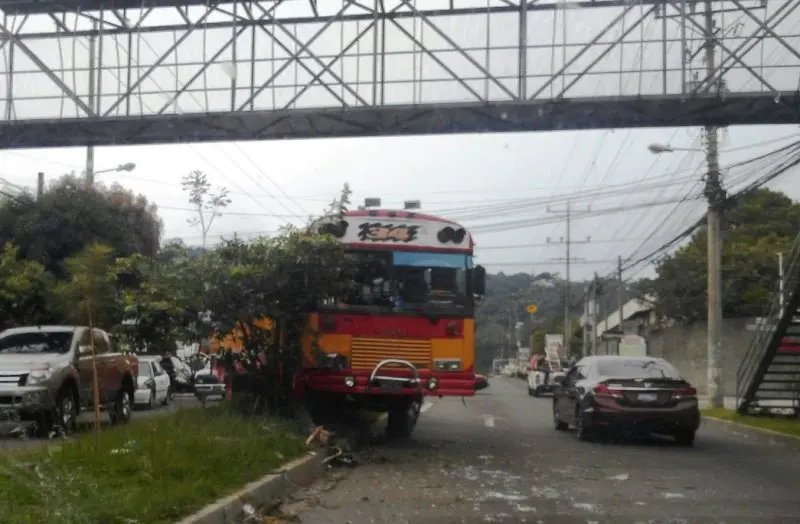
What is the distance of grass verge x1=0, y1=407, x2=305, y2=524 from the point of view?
746 centimetres

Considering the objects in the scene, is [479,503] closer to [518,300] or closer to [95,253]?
[95,253]

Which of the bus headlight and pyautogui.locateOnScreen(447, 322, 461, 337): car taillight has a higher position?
pyautogui.locateOnScreen(447, 322, 461, 337): car taillight

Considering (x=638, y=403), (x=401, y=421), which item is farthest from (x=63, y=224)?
(x=638, y=403)

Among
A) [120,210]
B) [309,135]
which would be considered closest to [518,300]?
[120,210]

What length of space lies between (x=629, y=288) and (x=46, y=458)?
195 feet

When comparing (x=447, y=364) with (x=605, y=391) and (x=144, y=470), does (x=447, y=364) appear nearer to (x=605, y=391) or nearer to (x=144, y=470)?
(x=605, y=391)

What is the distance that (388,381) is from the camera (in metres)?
15.2

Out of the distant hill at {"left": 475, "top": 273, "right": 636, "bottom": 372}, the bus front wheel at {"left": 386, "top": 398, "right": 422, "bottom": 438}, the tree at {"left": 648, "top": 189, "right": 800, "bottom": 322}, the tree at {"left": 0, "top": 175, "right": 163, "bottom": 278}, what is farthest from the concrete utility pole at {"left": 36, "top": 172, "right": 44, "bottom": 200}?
the distant hill at {"left": 475, "top": 273, "right": 636, "bottom": 372}

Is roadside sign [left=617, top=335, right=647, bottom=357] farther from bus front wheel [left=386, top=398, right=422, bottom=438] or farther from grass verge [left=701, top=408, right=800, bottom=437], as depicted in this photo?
bus front wheel [left=386, top=398, right=422, bottom=438]

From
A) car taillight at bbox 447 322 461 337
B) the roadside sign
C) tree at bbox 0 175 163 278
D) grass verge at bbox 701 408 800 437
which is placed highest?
tree at bbox 0 175 163 278

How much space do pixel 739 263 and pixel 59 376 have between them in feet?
129

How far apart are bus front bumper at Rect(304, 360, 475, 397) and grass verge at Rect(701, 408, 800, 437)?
789 centimetres

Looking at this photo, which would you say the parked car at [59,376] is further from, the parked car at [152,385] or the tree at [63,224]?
the tree at [63,224]

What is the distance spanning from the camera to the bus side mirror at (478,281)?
1606 centimetres
